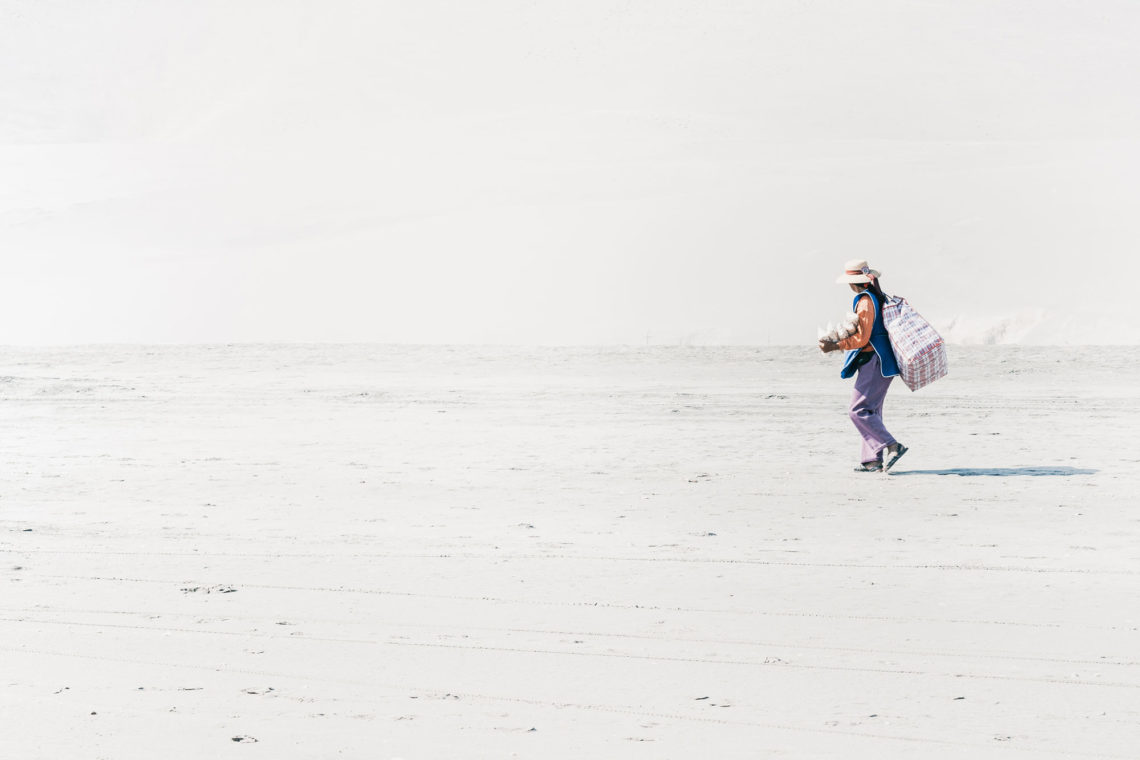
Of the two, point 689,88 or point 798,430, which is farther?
point 689,88

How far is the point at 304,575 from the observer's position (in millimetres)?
6090

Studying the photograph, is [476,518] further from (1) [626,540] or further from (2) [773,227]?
(2) [773,227]

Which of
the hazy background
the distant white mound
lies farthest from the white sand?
the hazy background

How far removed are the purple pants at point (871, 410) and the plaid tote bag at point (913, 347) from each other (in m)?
0.15

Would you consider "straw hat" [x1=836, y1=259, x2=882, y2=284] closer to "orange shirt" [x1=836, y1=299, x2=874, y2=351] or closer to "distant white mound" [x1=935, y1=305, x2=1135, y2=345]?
"orange shirt" [x1=836, y1=299, x2=874, y2=351]

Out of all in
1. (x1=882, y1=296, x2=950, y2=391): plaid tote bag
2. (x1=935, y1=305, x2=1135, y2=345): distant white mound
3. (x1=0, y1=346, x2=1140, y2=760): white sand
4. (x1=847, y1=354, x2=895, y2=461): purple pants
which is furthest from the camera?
(x1=935, y1=305, x2=1135, y2=345): distant white mound

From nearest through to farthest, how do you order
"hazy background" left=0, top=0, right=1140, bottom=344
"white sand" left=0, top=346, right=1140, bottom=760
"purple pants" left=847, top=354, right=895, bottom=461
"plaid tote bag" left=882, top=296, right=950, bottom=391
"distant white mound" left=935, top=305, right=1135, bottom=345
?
"white sand" left=0, top=346, right=1140, bottom=760
"plaid tote bag" left=882, top=296, right=950, bottom=391
"purple pants" left=847, top=354, right=895, bottom=461
"distant white mound" left=935, top=305, right=1135, bottom=345
"hazy background" left=0, top=0, right=1140, bottom=344

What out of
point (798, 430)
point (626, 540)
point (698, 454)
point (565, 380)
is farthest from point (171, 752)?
point (565, 380)

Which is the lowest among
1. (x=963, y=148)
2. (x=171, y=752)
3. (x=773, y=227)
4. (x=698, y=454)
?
(x=171, y=752)

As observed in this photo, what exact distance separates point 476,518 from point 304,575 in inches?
61.8

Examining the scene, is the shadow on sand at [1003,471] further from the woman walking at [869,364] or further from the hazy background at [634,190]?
the hazy background at [634,190]

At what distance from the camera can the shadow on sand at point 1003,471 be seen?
29.0 feet

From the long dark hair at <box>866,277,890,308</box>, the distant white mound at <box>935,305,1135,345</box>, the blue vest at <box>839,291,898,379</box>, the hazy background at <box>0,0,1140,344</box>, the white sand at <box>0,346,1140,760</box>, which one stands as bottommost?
the white sand at <box>0,346,1140,760</box>

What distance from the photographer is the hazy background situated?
20156mm
